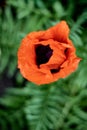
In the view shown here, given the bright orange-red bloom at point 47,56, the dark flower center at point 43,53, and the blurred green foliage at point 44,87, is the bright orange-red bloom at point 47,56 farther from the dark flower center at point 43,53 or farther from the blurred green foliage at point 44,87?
the blurred green foliage at point 44,87

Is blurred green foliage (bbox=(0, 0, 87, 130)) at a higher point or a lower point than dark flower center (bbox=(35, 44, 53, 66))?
higher

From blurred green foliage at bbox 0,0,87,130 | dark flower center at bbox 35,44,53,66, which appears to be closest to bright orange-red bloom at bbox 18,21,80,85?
dark flower center at bbox 35,44,53,66

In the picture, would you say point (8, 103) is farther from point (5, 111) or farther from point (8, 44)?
point (8, 44)

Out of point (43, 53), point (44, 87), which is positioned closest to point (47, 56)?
point (43, 53)

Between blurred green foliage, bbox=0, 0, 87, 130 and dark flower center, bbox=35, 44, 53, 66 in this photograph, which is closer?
dark flower center, bbox=35, 44, 53, 66

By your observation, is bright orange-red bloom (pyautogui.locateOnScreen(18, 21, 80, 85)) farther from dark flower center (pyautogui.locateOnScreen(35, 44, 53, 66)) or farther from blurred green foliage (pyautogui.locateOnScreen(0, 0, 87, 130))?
blurred green foliage (pyautogui.locateOnScreen(0, 0, 87, 130))

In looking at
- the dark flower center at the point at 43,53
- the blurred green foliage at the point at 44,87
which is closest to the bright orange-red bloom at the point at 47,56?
the dark flower center at the point at 43,53
